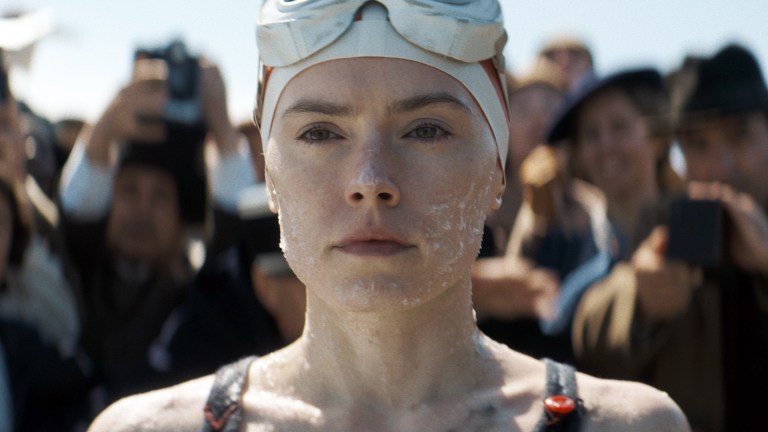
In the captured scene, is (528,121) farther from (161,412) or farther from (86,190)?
Result: (161,412)

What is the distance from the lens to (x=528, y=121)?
243 inches

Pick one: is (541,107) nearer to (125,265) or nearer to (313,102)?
(125,265)

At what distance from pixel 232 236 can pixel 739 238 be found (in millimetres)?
2512

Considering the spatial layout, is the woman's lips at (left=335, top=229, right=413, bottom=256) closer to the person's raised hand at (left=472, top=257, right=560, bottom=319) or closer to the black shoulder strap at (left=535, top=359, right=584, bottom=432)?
the black shoulder strap at (left=535, top=359, right=584, bottom=432)

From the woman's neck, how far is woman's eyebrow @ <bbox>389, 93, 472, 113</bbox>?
0.52m

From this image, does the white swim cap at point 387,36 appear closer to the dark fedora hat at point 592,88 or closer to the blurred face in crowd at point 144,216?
the dark fedora hat at point 592,88

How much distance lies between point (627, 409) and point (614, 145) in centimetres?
256

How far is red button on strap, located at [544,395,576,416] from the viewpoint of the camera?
2816 mm

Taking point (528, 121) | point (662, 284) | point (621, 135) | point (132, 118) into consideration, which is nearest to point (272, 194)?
point (662, 284)

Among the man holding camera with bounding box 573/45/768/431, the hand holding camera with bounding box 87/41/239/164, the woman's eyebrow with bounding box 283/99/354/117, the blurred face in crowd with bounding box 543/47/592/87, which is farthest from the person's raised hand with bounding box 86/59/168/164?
the blurred face in crowd with bounding box 543/47/592/87

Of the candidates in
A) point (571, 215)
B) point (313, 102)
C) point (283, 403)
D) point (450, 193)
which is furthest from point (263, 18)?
point (571, 215)

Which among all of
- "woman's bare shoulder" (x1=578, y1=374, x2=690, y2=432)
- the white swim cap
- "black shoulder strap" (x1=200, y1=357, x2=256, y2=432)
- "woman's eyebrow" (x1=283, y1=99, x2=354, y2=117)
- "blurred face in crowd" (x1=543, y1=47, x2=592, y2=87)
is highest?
the white swim cap

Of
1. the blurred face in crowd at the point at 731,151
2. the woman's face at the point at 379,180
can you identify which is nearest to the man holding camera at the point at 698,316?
the blurred face in crowd at the point at 731,151

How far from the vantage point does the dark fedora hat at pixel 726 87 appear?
4.85 m
